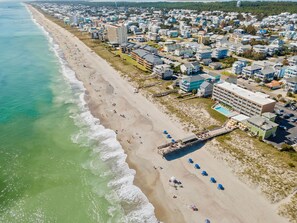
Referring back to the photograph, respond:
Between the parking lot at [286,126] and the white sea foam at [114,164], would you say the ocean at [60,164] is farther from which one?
the parking lot at [286,126]

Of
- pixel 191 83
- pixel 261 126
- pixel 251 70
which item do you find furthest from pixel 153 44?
pixel 261 126

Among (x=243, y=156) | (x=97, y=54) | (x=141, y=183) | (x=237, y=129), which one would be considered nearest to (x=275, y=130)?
(x=237, y=129)

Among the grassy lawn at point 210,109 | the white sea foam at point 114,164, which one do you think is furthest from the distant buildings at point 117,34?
the grassy lawn at point 210,109

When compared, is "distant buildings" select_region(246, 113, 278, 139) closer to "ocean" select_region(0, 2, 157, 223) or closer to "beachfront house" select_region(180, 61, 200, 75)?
"ocean" select_region(0, 2, 157, 223)

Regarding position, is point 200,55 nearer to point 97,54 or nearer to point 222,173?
point 97,54

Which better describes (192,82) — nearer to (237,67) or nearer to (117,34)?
(237,67)

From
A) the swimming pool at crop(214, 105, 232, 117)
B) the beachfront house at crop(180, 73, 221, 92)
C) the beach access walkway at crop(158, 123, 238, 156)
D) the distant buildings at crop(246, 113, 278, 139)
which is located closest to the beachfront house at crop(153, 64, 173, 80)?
the beachfront house at crop(180, 73, 221, 92)
